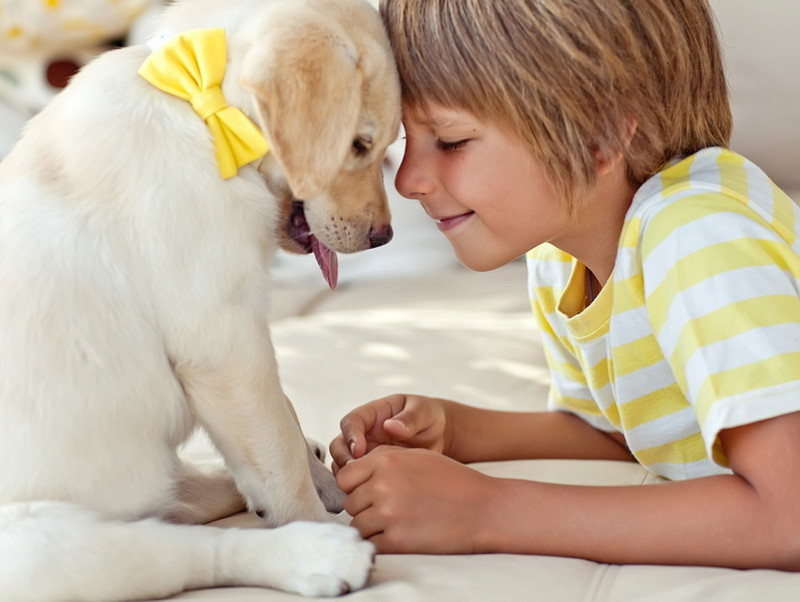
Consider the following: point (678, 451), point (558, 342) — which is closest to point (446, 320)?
point (558, 342)

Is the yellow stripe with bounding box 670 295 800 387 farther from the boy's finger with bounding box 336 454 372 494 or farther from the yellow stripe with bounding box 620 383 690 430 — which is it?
the boy's finger with bounding box 336 454 372 494

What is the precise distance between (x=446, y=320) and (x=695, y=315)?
1.12m

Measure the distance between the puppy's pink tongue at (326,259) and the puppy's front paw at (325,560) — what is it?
1.35 feet

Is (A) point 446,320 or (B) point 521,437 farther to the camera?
(A) point 446,320

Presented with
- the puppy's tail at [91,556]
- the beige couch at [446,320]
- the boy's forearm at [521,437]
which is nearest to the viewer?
the puppy's tail at [91,556]

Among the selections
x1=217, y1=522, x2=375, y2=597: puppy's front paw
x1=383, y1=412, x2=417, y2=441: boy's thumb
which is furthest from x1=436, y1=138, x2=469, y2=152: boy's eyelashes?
x1=217, y1=522, x2=375, y2=597: puppy's front paw

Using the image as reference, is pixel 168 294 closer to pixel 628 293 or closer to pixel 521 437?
pixel 628 293

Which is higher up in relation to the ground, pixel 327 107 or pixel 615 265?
pixel 327 107

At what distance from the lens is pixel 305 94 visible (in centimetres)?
114

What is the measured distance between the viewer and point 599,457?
1576 millimetres

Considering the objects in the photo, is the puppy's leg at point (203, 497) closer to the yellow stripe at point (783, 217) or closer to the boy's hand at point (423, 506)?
the boy's hand at point (423, 506)

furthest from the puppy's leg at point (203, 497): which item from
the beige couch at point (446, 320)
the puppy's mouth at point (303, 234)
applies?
the puppy's mouth at point (303, 234)

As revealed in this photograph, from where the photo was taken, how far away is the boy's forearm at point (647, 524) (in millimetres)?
1063

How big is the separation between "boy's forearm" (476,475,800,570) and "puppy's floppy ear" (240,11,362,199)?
405 mm
